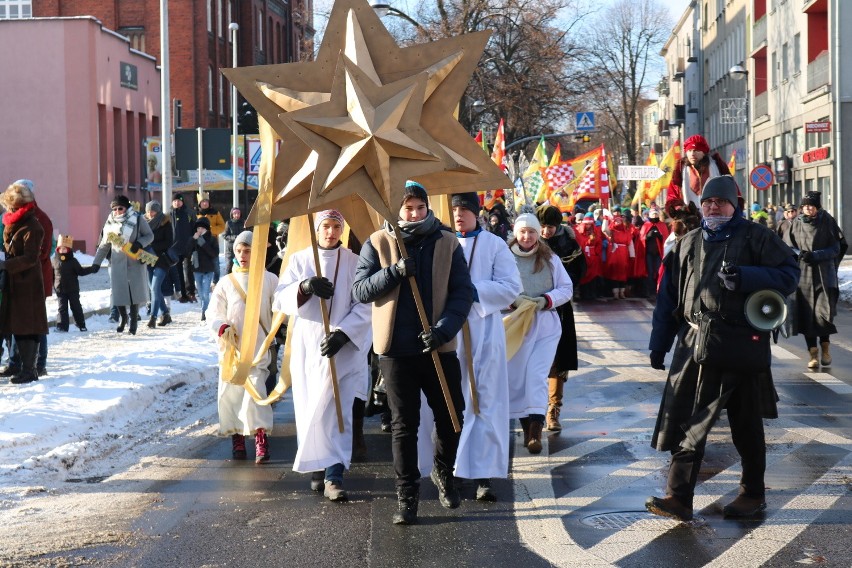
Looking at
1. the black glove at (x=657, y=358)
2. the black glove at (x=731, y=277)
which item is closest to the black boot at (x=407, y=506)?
the black glove at (x=657, y=358)

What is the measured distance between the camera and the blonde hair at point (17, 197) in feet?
40.4

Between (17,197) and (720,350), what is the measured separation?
7.55 m

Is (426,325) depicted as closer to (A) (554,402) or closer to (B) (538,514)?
(B) (538,514)

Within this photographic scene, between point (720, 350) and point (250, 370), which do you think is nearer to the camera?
point (720, 350)

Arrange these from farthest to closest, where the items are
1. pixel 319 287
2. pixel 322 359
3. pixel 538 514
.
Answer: pixel 322 359 < pixel 319 287 < pixel 538 514

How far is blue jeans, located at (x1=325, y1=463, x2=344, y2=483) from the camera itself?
309 inches

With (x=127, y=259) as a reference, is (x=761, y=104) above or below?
above

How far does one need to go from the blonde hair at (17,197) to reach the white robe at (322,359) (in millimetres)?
4966

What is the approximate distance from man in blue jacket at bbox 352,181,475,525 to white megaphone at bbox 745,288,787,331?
58.0 inches

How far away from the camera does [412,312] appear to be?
723cm

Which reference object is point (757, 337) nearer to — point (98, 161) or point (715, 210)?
point (715, 210)

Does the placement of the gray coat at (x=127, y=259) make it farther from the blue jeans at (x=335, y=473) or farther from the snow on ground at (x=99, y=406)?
the blue jeans at (x=335, y=473)

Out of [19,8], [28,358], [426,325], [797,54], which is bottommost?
[28,358]

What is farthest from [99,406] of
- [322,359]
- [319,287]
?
[319,287]
